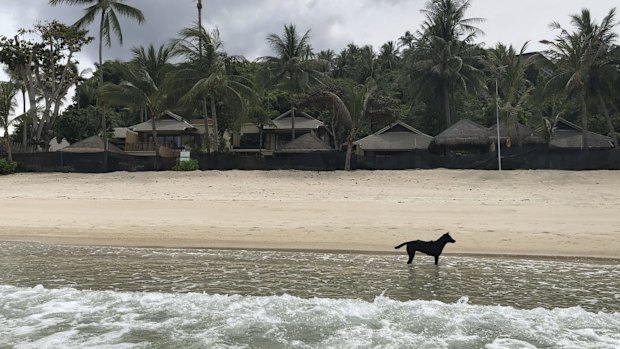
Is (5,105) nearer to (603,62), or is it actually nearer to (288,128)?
(288,128)

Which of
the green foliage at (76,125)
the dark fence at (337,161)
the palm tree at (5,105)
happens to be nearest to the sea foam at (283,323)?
the dark fence at (337,161)

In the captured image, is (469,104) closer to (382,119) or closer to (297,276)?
(382,119)

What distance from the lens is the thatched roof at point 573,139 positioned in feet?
112

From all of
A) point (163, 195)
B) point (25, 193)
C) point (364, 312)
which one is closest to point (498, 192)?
point (163, 195)

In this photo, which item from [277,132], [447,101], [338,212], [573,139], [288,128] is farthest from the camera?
[277,132]

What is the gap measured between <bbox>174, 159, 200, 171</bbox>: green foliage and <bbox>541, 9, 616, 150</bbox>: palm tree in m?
20.4

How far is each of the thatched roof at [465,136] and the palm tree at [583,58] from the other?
472 cm

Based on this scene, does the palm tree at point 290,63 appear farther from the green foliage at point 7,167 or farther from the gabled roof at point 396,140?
the green foliage at point 7,167

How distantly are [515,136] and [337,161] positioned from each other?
12307 millimetres

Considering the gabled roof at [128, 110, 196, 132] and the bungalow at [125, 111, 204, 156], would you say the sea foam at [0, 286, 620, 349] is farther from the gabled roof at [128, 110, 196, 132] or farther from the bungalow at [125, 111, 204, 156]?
the bungalow at [125, 111, 204, 156]

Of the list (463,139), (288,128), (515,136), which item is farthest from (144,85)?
(515,136)

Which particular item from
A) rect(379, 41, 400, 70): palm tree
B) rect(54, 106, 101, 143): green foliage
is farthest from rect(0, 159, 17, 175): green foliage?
rect(379, 41, 400, 70): palm tree

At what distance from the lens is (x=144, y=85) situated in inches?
1247

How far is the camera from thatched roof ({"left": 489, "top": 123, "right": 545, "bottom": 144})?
31970 mm
